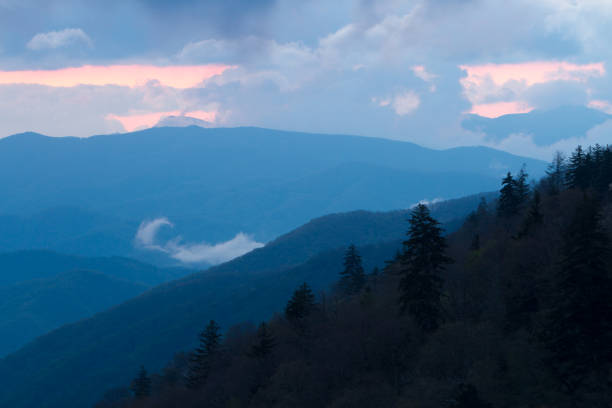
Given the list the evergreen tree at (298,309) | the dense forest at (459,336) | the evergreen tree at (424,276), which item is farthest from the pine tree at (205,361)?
the evergreen tree at (424,276)

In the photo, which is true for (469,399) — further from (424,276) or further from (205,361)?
(205,361)

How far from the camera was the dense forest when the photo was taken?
27.7 meters

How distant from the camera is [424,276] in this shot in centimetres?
3844

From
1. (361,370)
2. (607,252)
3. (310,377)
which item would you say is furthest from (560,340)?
(310,377)

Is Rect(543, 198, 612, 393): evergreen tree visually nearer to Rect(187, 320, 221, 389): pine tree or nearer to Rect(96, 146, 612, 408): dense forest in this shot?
Rect(96, 146, 612, 408): dense forest

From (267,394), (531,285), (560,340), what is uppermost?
(531,285)

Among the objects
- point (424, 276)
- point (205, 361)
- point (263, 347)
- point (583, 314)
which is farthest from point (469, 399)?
point (205, 361)

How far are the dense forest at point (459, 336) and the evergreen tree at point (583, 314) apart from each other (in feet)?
0.18

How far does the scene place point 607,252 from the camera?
28.7 metres

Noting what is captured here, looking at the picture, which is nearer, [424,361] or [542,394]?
[542,394]

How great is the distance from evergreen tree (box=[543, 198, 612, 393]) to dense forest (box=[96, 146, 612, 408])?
0.05m

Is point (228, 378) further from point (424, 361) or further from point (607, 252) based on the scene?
point (607, 252)

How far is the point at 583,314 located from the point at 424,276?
12.3 meters

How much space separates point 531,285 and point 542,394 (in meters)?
8.46
